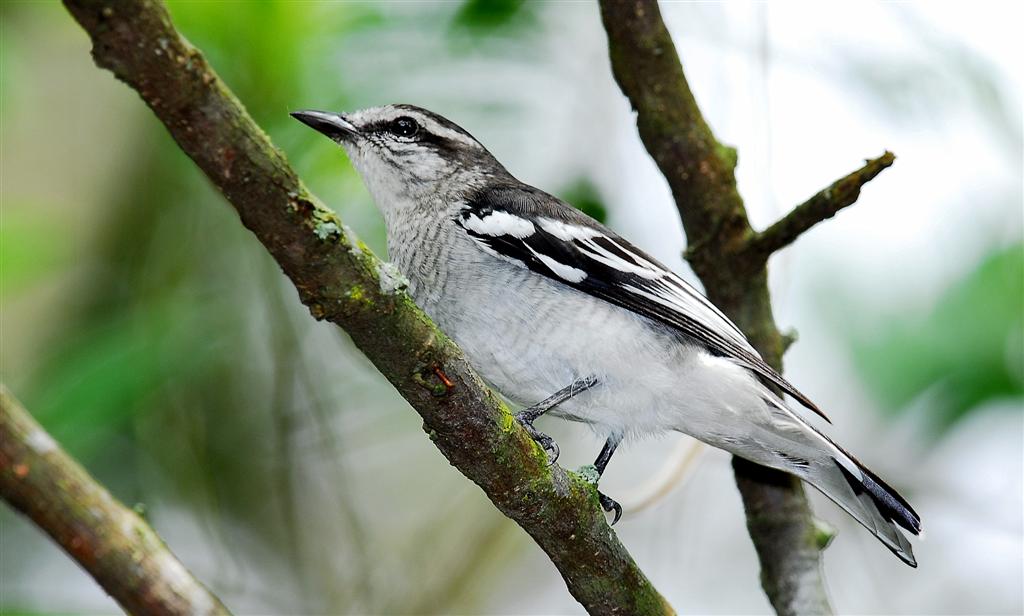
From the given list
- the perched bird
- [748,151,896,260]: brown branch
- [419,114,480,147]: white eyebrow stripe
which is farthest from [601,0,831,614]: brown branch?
[419,114,480,147]: white eyebrow stripe

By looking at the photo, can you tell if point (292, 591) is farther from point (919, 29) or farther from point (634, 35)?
point (919, 29)

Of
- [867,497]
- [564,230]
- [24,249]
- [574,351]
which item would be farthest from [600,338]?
[24,249]

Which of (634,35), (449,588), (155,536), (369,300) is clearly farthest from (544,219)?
(449,588)

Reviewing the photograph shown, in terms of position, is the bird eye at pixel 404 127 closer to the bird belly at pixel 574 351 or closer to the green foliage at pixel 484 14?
the green foliage at pixel 484 14

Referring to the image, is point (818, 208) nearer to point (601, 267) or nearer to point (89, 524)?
point (601, 267)

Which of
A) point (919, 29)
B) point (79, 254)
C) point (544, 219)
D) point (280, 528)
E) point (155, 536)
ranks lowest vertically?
point (155, 536)

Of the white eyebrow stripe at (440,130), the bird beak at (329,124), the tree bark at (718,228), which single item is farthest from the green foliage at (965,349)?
the bird beak at (329,124)

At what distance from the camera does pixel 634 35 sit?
4129 millimetres

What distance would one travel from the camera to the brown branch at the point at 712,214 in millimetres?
4141

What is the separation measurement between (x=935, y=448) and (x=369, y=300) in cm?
391

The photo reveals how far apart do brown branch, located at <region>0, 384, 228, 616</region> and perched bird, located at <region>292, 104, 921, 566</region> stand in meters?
1.65

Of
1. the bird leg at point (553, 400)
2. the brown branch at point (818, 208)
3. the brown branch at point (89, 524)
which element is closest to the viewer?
the brown branch at point (89, 524)

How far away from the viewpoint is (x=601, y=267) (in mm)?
3889

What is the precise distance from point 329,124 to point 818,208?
2.06m
